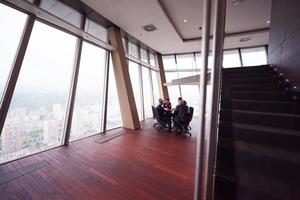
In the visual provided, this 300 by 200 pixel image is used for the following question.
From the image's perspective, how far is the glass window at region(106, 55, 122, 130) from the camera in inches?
230

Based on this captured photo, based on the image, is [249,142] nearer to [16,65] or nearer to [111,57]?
[16,65]

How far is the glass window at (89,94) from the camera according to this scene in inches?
181

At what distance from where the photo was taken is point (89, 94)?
198 inches

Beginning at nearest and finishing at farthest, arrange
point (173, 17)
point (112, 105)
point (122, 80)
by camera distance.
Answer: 1. point (173, 17)
2. point (122, 80)
3. point (112, 105)

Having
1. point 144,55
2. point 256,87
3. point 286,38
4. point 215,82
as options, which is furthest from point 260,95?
point 144,55

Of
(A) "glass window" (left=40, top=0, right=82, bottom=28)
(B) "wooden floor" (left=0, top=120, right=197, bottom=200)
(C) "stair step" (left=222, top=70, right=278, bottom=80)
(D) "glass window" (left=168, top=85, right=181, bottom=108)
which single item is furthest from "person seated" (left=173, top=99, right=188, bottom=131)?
(D) "glass window" (left=168, top=85, right=181, bottom=108)

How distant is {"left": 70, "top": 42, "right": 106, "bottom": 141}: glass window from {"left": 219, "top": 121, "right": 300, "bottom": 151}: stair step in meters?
4.10

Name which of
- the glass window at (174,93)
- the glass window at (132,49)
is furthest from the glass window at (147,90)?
the glass window at (174,93)

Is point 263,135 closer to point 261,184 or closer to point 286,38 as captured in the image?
point 261,184

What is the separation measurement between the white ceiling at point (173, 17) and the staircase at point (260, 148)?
1.93 meters

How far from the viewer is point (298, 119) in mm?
1820

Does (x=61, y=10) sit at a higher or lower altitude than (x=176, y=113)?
higher

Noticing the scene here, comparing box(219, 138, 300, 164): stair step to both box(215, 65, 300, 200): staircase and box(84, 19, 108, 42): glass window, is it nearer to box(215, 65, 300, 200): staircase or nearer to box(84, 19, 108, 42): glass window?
box(215, 65, 300, 200): staircase

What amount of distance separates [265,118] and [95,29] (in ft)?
18.7
